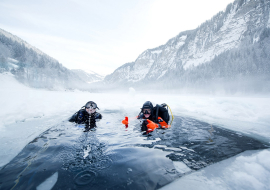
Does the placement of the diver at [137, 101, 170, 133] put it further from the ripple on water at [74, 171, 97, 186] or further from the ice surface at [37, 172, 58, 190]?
the ice surface at [37, 172, 58, 190]

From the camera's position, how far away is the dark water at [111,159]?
1.95m

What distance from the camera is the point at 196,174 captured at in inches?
86.7

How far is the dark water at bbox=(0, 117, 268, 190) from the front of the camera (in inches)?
76.8

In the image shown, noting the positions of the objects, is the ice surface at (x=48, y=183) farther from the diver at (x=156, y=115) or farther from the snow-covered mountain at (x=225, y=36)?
the snow-covered mountain at (x=225, y=36)

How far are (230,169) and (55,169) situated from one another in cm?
324

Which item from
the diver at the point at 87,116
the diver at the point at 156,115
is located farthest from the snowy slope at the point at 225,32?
the diver at the point at 87,116

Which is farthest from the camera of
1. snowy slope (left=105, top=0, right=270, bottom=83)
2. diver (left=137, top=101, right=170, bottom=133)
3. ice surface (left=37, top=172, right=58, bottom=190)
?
snowy slope (left=105, top=0, right=270, bottom=83)

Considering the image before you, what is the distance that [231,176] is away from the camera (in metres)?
2.12

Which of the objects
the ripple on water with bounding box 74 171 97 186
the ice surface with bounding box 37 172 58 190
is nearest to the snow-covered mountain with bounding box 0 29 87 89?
the ice surface with bounding box 37 172 58 190

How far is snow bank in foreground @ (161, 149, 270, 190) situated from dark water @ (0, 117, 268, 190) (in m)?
0.17

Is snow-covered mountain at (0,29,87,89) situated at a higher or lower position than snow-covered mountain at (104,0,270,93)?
lower

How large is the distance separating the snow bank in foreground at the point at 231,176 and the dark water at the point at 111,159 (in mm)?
174

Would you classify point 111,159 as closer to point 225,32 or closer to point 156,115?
point 156,115

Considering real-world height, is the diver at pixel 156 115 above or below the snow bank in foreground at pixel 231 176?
above
